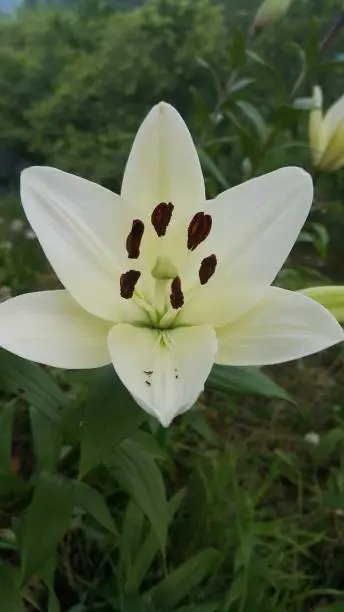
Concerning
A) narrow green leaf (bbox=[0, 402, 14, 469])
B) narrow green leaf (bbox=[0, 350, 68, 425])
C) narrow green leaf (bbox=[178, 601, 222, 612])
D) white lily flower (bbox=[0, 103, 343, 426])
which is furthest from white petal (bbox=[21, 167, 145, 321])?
narrow green leaf (bbox=[178, 601, 222, 612])

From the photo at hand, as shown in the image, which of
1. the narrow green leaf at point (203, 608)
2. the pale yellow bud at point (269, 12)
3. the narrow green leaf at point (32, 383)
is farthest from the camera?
the pale yellow bud at point (269, 12)

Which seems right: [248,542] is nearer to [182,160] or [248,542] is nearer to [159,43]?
[182,160]

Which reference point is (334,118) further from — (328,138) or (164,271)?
(164,271)

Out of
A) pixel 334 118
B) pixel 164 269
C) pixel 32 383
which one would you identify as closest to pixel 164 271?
pixel 164 269

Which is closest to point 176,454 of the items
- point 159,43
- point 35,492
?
point 35,492

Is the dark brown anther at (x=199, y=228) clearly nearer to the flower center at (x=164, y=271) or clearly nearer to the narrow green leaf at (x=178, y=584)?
the flower center at (x=164, y=271)

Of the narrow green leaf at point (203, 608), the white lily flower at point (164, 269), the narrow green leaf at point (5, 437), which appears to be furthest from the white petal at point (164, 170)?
the narrow green leaf at point (203, 608)

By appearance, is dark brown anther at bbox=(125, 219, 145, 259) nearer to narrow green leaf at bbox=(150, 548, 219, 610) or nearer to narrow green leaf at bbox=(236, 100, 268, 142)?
narrow green leaf at bbox=(150, 548, 219, 610)
